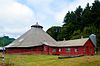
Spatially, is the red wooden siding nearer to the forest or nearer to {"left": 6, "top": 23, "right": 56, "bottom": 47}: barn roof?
{"left": 6, "top": 23, "right": 56, "bottom": 47}: barn roof

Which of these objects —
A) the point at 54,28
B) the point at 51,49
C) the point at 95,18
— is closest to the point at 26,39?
the point at 51,49

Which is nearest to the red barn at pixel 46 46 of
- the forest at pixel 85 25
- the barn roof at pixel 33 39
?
the barn roof at pixel 33 39

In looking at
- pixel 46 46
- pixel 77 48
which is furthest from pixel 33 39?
pixel 77 48

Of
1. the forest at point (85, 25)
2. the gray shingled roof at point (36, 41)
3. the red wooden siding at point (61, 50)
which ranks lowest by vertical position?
the red wooden siding at point (61, 50)

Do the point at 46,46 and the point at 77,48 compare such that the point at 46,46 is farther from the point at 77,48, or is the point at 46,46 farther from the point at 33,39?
the point at 77,48

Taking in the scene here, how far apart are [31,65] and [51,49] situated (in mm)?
29852

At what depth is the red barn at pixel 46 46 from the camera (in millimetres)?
55528

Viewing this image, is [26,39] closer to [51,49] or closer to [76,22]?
[51,49]

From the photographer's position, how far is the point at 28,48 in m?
58.4

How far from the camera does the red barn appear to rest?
55528 mm

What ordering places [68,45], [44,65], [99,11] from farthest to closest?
[99,11] → [68,45] → [44,65]

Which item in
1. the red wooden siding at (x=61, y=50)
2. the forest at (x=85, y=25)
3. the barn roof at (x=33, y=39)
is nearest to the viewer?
the red wooden siding at (x=61, y=50)

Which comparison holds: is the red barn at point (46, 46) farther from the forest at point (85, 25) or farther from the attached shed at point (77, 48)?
the forest at point (85, 25)

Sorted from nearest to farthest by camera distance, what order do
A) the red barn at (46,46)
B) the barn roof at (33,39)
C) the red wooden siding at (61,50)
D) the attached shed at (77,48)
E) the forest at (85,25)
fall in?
the attached shed at (77,48) → the red wooden siding at (61,50) → the red barn at (46,46) → the barn roof at (33,39) → the forest at (85,25)
